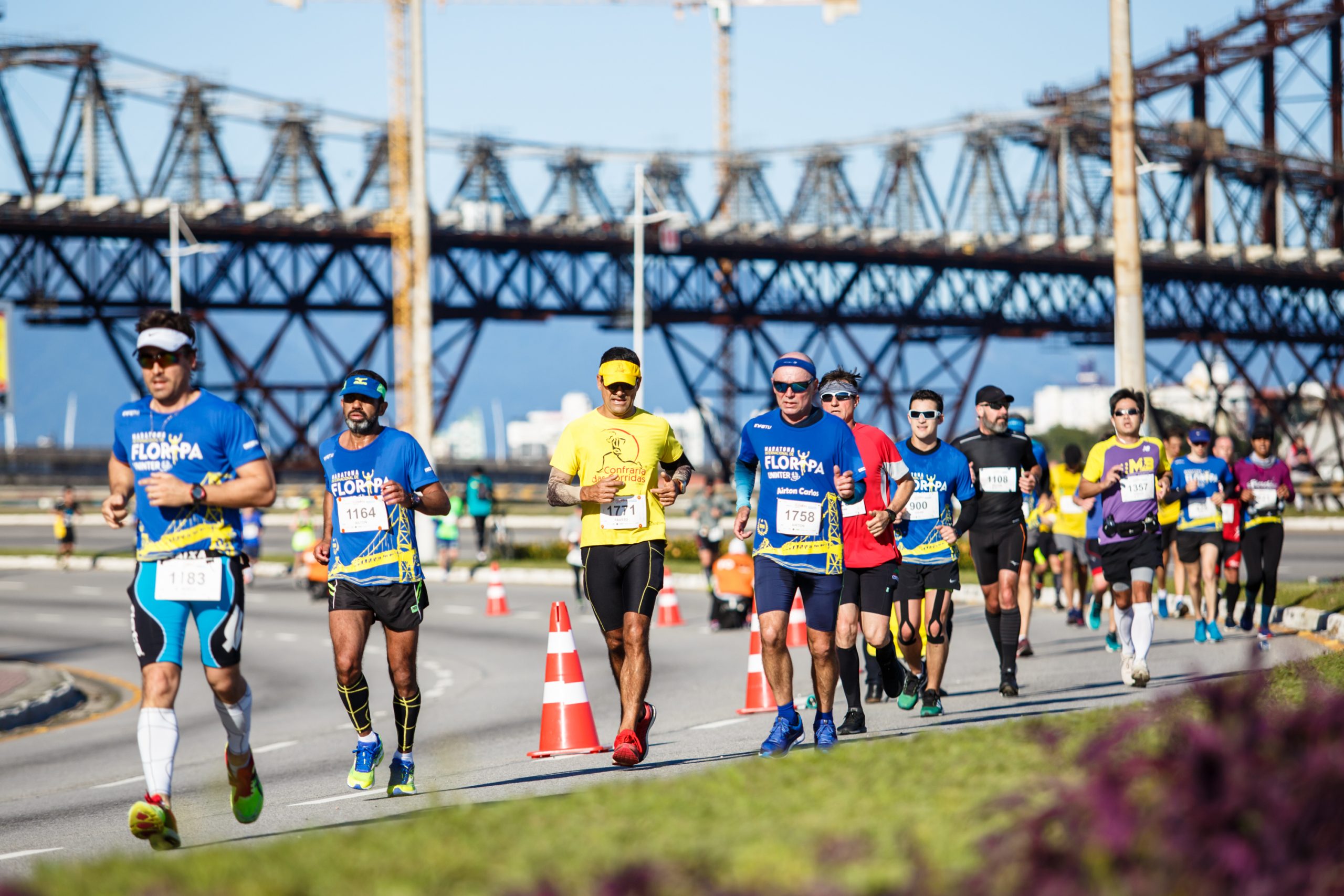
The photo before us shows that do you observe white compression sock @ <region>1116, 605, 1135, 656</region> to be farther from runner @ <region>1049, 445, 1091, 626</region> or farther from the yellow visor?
runner @ <region>1049, 445, 1091, 626</region>

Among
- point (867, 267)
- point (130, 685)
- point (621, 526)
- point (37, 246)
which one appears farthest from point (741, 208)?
point (621, 526)

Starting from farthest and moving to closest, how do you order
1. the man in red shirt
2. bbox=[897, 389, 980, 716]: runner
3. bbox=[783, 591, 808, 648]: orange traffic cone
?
bbox=[783, 591, 808, 648]: orange traffic cone, bbox=[897, 389, 980, 716]: runner, the man in red shirt

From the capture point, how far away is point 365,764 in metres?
8.38

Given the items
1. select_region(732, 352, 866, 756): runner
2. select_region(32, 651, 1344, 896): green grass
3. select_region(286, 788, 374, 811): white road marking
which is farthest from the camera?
select_region(732, 352, 866, 756): runner

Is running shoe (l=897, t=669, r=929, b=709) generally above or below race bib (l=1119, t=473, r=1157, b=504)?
below

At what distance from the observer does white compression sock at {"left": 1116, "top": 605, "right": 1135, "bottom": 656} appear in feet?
38.4

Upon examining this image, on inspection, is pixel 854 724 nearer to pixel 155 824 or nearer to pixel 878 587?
pixel 878 587

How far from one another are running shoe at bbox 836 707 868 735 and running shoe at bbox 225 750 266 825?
3.83m

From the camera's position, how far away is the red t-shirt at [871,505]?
31.6ft

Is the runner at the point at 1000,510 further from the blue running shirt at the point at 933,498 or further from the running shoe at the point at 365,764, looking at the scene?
the running shoe at the point at 365,764

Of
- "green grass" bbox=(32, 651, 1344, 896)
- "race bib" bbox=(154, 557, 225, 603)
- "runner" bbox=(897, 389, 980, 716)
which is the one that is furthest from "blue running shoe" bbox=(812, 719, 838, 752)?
"race bib" bbox=(154, 557, 225, 603)

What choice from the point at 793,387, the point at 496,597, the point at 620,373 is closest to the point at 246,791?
the point at 620,373

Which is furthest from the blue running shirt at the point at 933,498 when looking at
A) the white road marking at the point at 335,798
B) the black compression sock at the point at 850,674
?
the white road marking at the point at 335,798

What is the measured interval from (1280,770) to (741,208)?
108246 mm
